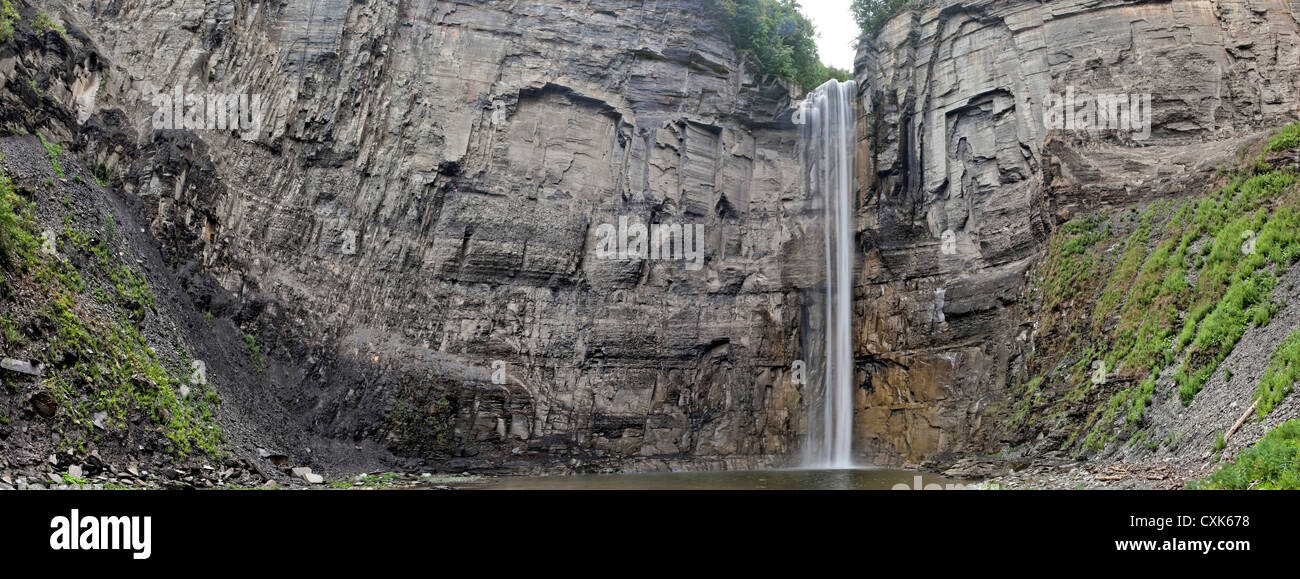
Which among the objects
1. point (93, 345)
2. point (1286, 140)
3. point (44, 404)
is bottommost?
point (44, 404)

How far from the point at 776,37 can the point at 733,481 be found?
22.6m

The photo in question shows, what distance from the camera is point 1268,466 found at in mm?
10062

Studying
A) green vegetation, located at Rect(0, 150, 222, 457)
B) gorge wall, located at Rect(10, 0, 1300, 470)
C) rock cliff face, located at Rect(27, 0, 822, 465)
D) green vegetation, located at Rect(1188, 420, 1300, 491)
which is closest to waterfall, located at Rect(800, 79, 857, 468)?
gorge wall, located at Rect(10, 0, 1300, 470)

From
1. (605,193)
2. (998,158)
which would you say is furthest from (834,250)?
(605,193)

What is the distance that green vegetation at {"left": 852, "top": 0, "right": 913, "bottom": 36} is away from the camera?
124 ft

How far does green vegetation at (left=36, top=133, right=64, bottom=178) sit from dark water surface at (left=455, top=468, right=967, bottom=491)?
13991 millimetres

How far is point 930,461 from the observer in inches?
1133

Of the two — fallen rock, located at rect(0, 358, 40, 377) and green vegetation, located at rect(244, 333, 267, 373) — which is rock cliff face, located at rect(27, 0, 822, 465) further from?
fallen rock, located at rect(0, 358, 40, 377)

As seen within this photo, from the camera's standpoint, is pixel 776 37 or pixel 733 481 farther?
pixel 776 37

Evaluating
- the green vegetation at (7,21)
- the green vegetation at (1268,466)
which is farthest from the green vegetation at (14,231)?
the green vegetation at (1268,466)

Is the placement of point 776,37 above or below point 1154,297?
above

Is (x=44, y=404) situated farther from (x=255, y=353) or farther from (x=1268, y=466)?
(x=1268, y=466)

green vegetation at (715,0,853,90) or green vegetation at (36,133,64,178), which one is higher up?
green vegetation at (715,0,853,90)
